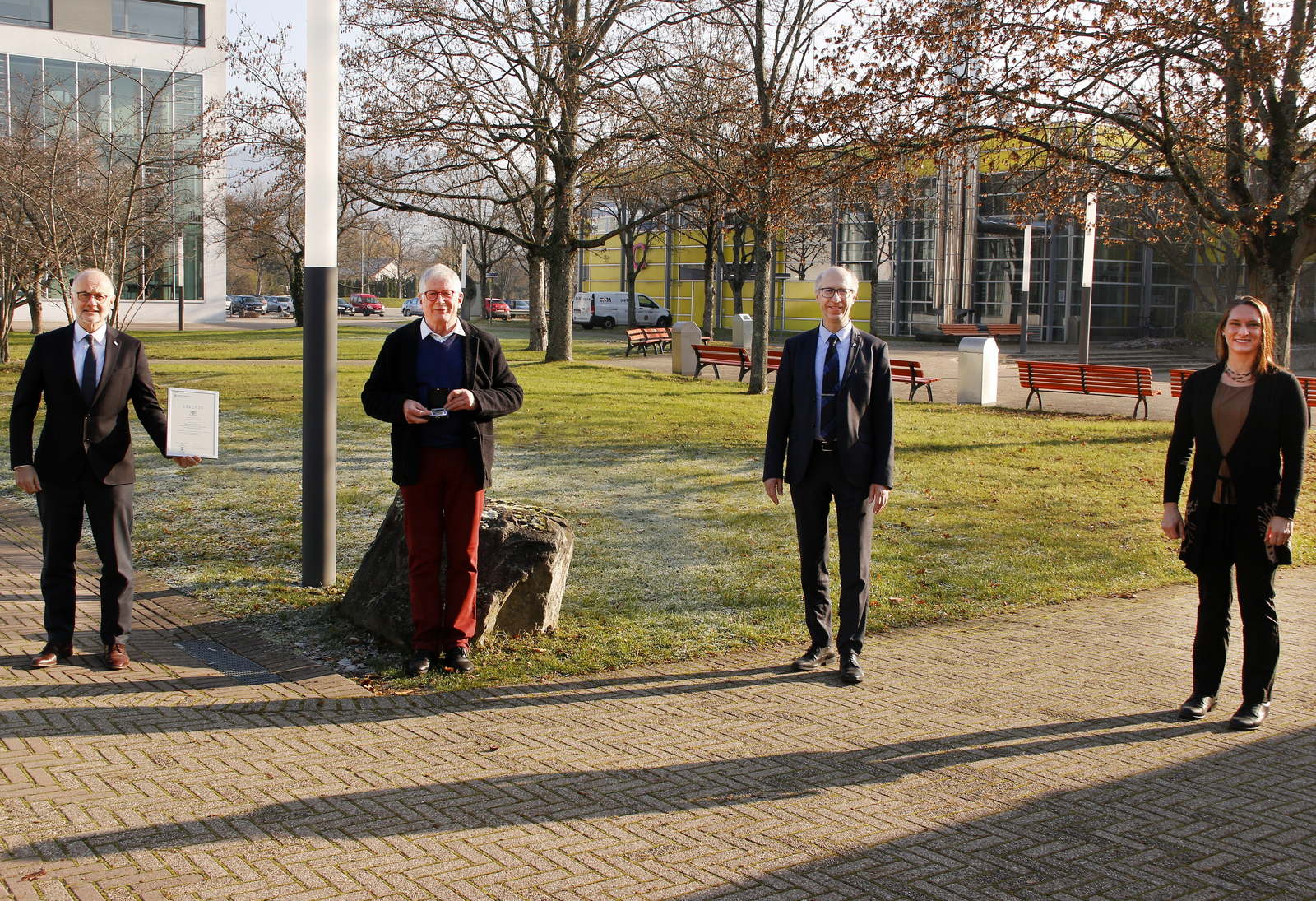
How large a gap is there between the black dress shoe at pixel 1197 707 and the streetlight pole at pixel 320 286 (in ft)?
15.3

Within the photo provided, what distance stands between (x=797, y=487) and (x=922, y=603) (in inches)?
74.2

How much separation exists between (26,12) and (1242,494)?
196 ft

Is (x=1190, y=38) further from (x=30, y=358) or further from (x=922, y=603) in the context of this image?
(x=30, y=358)

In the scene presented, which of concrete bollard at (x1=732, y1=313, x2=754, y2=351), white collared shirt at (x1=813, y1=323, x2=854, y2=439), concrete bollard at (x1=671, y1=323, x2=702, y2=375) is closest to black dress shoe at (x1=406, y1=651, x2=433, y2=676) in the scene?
white collared shirt at (x1=813, y1=323, x2=854, y2=439)

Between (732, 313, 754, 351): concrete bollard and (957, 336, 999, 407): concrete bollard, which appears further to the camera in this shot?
(732, 313, 754, 351): concrete bollard

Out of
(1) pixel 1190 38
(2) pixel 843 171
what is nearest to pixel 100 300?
(2) pixel 843 171

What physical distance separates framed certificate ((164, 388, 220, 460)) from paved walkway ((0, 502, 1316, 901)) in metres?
1.02

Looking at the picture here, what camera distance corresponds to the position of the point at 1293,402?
4695 millimetres

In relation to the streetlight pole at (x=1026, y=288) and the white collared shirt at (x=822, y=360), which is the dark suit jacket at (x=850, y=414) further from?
the streetlight pole at (x=1026, y=288)

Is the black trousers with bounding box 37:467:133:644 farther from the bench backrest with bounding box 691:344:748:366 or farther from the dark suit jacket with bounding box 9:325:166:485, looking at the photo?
the bench backrest with bounding box 691:344:748:366

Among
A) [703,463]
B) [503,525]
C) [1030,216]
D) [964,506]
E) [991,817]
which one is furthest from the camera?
[1030,216]

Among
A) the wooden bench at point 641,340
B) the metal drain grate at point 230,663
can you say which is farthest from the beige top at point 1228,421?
the wooden bench at point 641,340

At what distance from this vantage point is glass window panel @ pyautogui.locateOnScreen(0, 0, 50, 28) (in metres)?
51.4

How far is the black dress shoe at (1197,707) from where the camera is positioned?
4.87 meters
